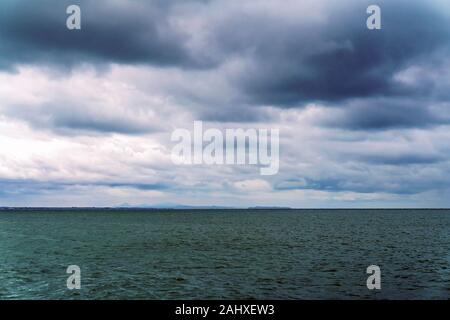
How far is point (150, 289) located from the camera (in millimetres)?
34469

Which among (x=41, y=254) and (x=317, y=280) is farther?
(x=41, y=254)

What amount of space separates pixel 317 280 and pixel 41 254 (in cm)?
4449

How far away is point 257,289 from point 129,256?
27.8m

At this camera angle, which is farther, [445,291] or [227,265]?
[227,265]

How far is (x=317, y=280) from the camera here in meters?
38.0

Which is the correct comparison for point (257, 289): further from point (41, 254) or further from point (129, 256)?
point (41, 254)

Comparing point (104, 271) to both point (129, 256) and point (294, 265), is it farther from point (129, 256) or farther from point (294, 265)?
point (294, 265)

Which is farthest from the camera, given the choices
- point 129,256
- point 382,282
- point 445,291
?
point 129,256
